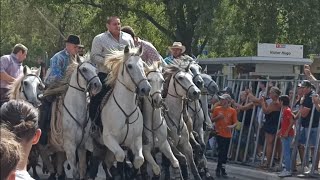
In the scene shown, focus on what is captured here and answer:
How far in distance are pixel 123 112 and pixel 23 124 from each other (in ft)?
26.5

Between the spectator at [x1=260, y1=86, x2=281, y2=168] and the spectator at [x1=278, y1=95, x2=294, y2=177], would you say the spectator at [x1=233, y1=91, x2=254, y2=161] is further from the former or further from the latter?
the spectator at [x1=278, y1=95, x2=294, y2=177]

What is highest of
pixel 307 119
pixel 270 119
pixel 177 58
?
pixel 177 58

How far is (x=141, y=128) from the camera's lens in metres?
12.4

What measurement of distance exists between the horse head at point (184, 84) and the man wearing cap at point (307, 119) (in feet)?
8.18

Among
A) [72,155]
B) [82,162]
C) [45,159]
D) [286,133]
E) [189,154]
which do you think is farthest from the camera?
[286,133]

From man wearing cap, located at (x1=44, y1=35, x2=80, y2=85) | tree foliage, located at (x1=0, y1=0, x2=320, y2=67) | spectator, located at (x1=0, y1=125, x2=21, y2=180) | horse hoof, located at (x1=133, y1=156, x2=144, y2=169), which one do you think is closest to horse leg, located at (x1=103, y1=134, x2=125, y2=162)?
horse hoof, located at (x1=133, y1=156, x2=144, y2=169)

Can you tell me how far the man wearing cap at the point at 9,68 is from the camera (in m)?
14.2

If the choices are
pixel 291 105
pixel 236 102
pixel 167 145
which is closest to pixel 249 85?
pixel 236 102

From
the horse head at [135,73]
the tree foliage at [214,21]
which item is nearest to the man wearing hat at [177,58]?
the horse head at [135,73]

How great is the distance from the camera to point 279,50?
21.6 m

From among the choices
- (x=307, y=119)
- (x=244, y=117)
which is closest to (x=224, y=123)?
(x=244, y=117)

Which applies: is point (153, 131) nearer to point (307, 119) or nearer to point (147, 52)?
point (147, 52)

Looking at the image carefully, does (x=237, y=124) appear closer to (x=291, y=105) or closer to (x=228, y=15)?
(x=291, y=105)

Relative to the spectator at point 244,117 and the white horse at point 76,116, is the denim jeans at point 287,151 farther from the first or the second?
the white horse at point 76,116
